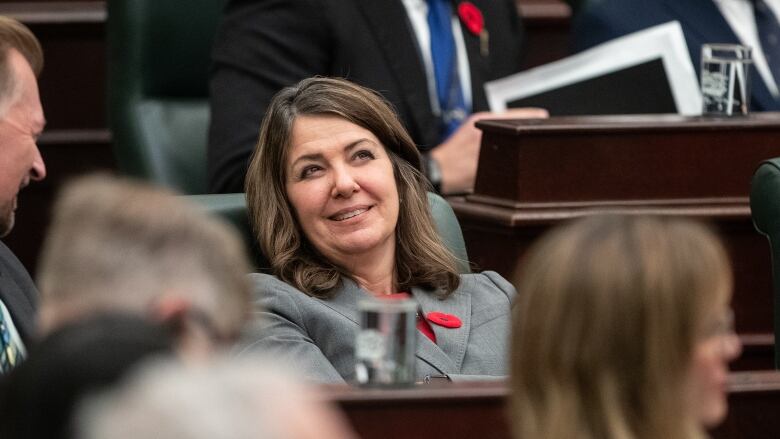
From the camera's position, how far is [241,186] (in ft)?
10.8

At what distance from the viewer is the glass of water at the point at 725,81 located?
3.12 m

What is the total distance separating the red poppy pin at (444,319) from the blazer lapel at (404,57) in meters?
0.96

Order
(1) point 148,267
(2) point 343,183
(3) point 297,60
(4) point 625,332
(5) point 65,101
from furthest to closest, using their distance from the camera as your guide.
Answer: (5) point 65,101 → (3) point 297,60 → (2) point 343,183 → (4) point 625,332 → (1) point 148,267

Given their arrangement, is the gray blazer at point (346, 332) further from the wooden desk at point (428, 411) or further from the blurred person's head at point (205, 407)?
the blurred person's head at point (205, 407)

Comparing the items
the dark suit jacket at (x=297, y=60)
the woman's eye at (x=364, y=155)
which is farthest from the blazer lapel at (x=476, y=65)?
the woman's eye at (x=364, y=155)

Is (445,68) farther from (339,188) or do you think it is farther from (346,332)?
(346,332)

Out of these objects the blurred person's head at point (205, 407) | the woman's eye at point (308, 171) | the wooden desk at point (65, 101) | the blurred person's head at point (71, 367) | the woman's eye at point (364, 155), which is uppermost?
the blurred person's head at point (205, 407)

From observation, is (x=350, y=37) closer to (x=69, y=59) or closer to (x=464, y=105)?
(x=464, y=105)

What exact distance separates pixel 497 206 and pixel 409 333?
4.34 feet

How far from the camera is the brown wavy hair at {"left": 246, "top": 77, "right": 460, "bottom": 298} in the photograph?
8.39ft

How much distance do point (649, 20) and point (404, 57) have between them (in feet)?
2.40

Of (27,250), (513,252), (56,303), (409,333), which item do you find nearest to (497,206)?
(513,252)

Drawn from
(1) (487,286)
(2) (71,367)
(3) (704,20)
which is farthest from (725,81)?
(2) (71,367)

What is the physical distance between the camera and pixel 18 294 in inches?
90.8
